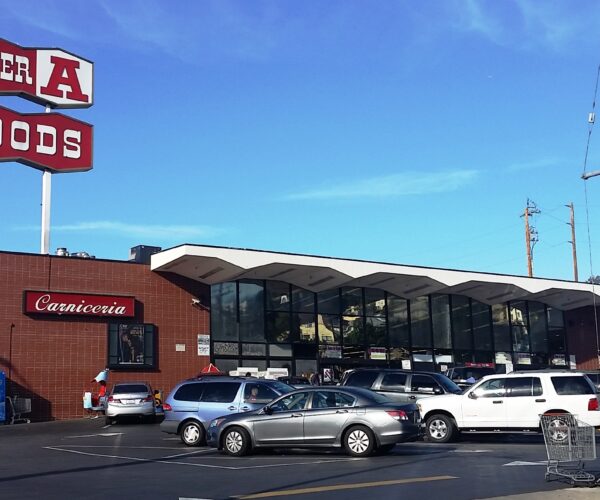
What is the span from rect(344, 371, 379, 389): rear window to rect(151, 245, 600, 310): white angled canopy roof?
1072 cm

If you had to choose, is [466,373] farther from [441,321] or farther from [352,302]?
[441,321]

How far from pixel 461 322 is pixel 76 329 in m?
21.0

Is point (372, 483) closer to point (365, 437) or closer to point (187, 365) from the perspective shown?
point (365, 437)

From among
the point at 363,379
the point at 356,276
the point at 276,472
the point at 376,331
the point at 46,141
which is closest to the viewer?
the point at 276,472

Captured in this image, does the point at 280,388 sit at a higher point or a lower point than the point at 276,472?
higher

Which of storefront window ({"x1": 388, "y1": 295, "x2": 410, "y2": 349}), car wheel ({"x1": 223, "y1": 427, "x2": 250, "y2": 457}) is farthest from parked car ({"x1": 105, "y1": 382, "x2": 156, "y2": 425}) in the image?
storefront window ({"x1": 388, "y1": 295, "x2": 410, "y2": 349})

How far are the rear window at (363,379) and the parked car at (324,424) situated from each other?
5675 mm

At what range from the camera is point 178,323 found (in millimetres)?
33188

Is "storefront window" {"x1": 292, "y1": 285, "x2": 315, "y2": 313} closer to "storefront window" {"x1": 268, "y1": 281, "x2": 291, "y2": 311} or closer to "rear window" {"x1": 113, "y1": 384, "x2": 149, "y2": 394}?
"storefront window" {"x1": 268, "y1": 281, "x2": 291, "y2": 311}

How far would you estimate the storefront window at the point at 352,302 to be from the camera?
3875 cm

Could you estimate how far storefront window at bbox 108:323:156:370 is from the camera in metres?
31.7

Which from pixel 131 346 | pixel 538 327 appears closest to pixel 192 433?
pixel 131 346

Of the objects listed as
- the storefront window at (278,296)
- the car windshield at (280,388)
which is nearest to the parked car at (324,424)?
the car windshield at (280,388)

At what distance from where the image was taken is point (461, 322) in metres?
42.8
